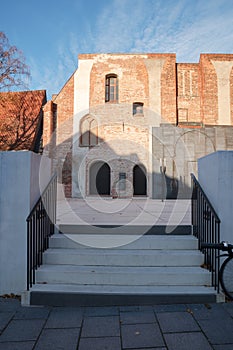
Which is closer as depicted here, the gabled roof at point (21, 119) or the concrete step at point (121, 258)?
the concrete step at point (121, 258)

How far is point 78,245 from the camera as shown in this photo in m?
3.56

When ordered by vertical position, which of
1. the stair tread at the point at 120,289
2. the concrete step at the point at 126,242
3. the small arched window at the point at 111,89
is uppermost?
the small arched window at the point at 111,89

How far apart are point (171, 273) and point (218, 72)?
15495mm

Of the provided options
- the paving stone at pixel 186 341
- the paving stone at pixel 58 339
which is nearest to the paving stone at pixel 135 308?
the paving stone at pixel 186 341

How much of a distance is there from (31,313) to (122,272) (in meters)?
1.16

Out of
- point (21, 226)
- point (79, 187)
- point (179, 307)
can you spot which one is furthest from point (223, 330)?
point (79, 187)

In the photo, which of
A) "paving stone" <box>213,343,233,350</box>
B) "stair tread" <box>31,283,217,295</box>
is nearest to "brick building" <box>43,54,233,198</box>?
"stair tread" <box>31,283,217,295</box>

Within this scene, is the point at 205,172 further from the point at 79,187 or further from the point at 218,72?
the point at 218,72

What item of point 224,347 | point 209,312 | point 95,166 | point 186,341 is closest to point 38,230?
point 186,341

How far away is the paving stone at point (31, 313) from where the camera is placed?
2.62 meters

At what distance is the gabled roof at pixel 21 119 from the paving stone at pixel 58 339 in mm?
15875

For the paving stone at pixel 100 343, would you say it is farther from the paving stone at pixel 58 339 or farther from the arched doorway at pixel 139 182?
the arched doorway at pixel 139 182

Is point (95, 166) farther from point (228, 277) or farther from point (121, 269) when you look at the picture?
point (228, 277)

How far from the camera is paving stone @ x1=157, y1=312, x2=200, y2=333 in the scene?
7.79ft
